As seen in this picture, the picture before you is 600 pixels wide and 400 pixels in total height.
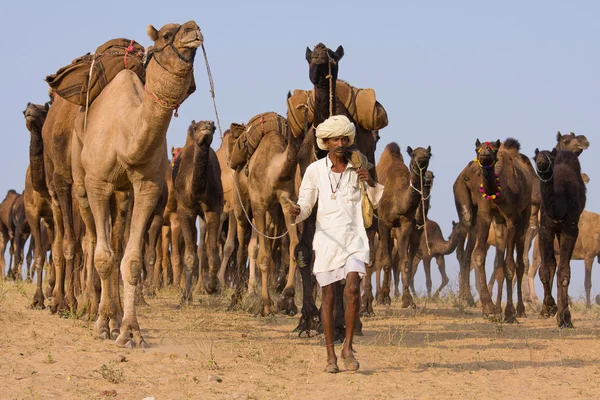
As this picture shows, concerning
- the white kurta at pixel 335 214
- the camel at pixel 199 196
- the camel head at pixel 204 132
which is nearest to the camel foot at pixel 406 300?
the camel at pixel 199 196

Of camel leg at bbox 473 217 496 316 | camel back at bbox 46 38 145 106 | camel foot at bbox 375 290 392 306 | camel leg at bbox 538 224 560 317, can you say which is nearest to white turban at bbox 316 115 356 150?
camel back at bbox 46 38 145 106

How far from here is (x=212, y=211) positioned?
52.3 ft

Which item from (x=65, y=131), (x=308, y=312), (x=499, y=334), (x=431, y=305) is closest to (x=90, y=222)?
(x=65, y=131)

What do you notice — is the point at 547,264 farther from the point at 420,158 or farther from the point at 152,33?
the point at 152,33

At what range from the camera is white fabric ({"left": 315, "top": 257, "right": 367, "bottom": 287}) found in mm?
7930

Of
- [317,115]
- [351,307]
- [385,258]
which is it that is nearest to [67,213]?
[317,115]

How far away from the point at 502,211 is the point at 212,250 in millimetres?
4599

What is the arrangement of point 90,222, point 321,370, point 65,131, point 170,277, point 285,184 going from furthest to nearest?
point 170,277, point 285,184, point 65,131, point 90,222, point 321,370

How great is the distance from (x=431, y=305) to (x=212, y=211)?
548cm

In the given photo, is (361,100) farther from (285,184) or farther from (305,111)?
(285,184)

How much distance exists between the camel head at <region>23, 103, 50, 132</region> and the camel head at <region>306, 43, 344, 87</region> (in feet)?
14.8

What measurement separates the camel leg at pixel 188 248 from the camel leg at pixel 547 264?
5267 mm

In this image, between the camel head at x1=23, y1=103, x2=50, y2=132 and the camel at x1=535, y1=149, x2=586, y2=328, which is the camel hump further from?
the camel head at x1=23, y1=103, x2=50, y2=132

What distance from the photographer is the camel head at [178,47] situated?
26.6ft
